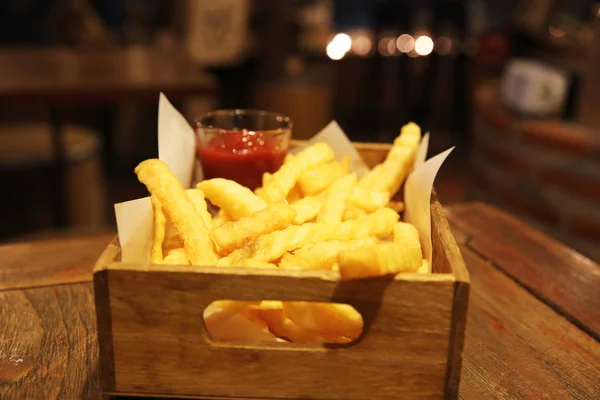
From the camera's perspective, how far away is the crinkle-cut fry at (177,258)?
0.85 meters

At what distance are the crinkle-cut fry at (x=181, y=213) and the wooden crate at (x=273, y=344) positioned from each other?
0.34 ft

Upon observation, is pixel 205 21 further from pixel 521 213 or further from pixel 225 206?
pixel 225 206

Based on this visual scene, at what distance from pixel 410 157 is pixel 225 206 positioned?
0.39 meters

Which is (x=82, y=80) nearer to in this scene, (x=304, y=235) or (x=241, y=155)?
(x=241, y=155)

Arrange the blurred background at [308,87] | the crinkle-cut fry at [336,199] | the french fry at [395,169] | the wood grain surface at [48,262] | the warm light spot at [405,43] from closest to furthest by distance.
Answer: the crinkle-cut fry at [336,199] → the french fry at [395,169] → the wood grain surface at [48,262] → the blurred background at [308,87] → the warm light spot at [405,43]

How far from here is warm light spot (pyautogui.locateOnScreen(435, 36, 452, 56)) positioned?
7320 millimetres

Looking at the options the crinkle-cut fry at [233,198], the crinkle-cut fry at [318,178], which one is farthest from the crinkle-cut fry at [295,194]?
the crinkle-cut fry at [233,198]

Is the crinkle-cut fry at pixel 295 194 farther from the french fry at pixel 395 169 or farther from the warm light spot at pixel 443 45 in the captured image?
the warm light spot at pixel 443 45

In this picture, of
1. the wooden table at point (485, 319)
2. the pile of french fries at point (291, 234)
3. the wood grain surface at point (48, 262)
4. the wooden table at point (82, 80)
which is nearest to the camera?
the pile of french fries at point (291, 234)

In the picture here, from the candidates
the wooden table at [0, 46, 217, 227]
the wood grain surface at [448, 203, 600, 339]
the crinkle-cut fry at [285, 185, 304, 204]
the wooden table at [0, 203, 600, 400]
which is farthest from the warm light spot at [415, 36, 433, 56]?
the crinkle-cut fry at [285, 185, 304, 204]

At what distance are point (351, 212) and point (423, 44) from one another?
6.68 m

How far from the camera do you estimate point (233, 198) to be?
99 centimetres

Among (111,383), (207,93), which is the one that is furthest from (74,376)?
(207,93)

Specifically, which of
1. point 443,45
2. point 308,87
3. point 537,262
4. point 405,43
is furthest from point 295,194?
point 443,45
